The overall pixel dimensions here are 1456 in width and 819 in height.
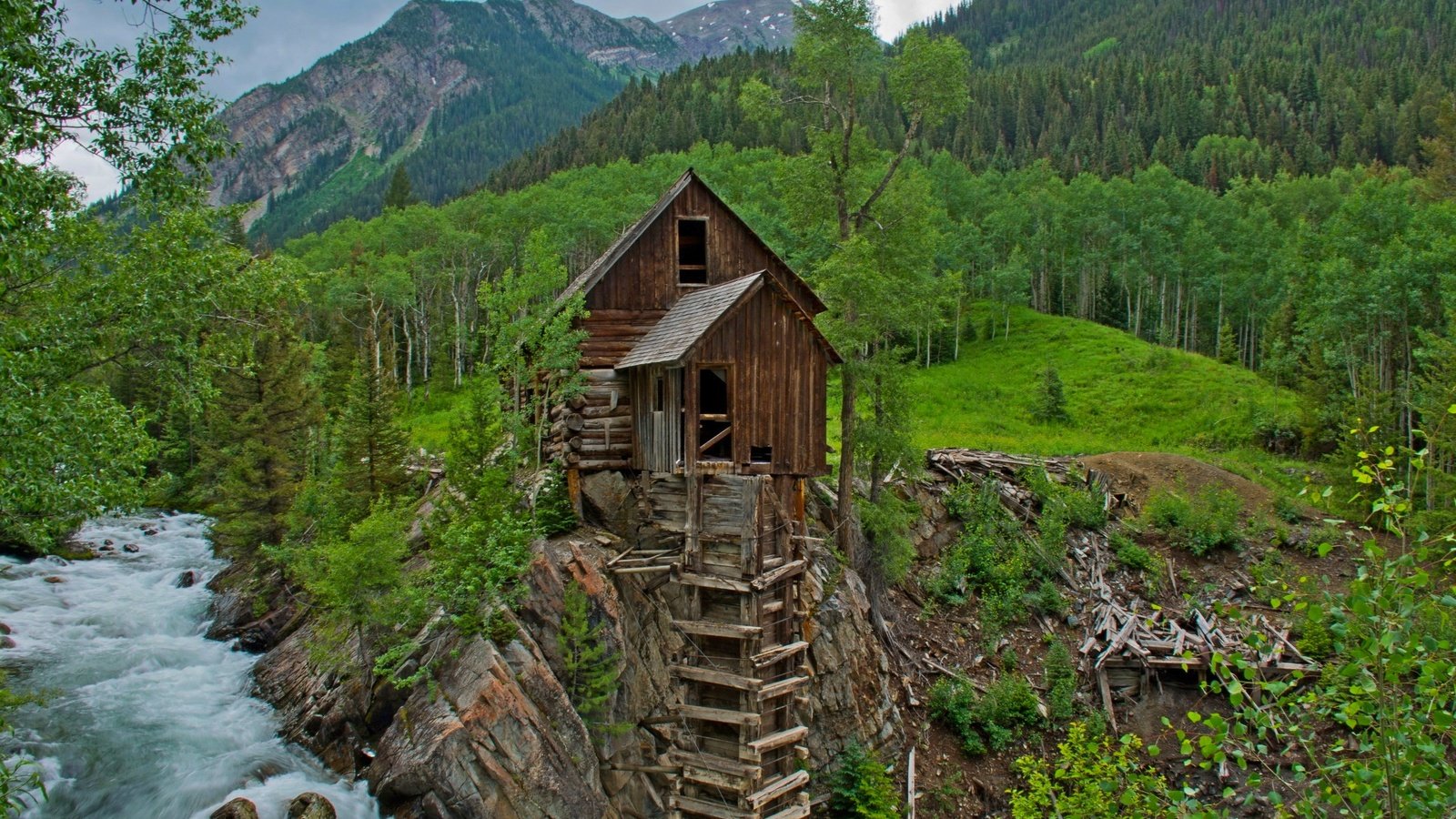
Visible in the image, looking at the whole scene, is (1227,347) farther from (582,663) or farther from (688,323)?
(582,663)

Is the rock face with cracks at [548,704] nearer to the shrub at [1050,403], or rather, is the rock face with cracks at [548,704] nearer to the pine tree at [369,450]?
the pine tree at [369,450]

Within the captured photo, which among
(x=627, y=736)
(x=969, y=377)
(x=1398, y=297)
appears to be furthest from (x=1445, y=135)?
(x=627, y=736)

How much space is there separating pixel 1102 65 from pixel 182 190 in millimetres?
154834

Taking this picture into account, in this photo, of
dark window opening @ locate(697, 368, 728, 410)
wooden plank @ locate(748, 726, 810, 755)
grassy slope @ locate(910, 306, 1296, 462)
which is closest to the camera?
wooden plank @ locate(748, 726, 810, 755)

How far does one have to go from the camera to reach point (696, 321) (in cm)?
1867

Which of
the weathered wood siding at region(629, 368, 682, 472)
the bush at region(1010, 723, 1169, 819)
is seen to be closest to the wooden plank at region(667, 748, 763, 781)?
the bush at region(1010, 723, 1169, 819)

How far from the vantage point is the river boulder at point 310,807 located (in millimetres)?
14141

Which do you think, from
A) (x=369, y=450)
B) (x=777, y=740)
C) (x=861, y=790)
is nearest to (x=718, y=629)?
(x=777, y=740)

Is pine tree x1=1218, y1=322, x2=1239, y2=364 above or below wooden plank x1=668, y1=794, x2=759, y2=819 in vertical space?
above

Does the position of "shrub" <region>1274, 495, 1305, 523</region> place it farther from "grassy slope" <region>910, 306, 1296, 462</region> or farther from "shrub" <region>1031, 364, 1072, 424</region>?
"shrub" <region>1031, 364, 1072, 424</region>

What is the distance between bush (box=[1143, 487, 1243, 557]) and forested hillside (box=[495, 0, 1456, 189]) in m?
75.2

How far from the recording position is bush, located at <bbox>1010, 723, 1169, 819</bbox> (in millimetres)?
12758

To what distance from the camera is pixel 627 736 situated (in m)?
17.0

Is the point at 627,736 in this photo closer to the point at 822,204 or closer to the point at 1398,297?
the point at 822,204
